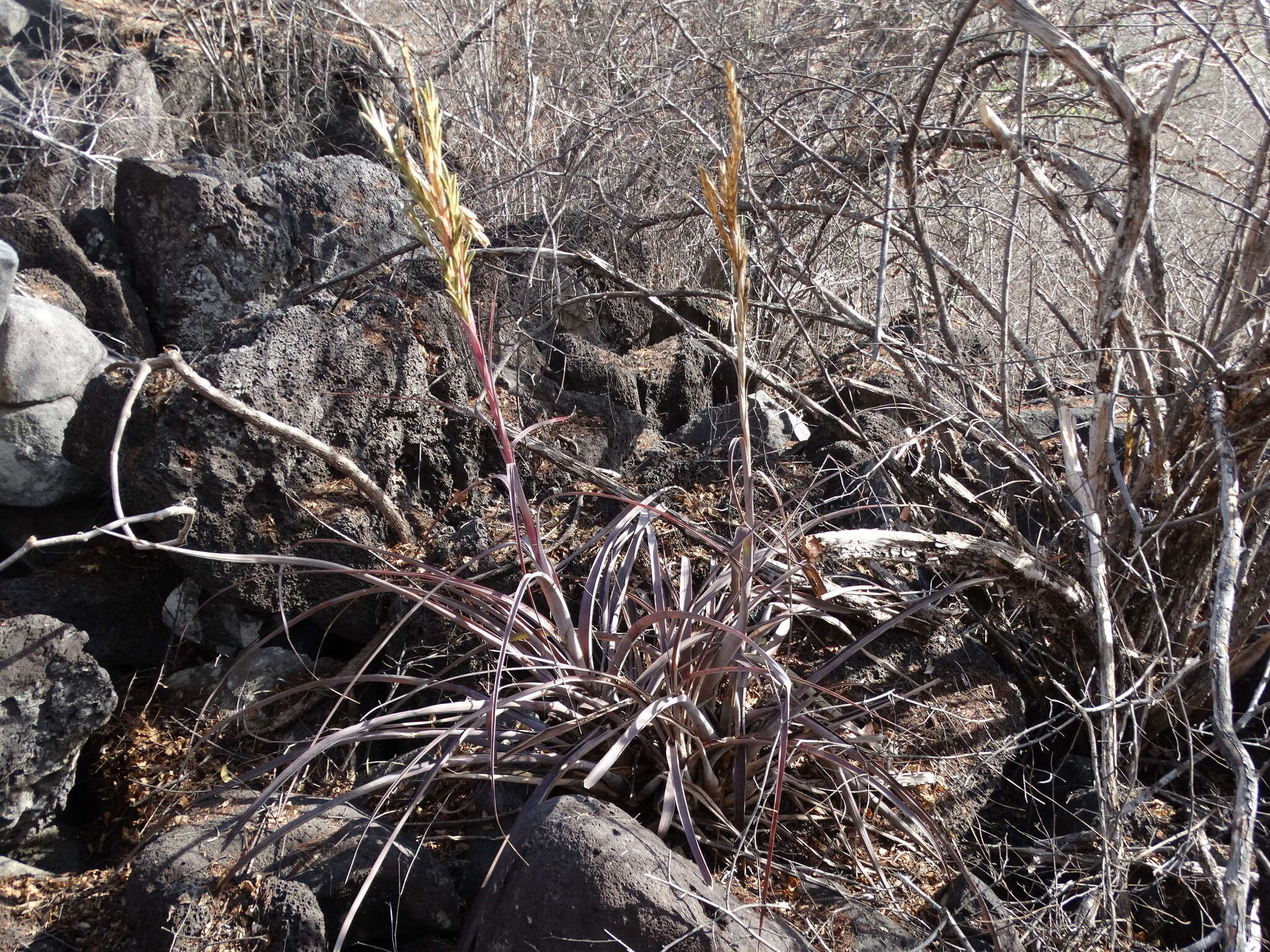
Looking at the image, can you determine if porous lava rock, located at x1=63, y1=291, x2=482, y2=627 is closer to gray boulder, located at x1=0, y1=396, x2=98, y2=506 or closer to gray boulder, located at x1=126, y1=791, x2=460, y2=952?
gray boulder, located at x1=0, y1=396, x2=98, y2=506

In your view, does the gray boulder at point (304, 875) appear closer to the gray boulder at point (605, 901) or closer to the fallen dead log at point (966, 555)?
the gray boulder at point (605, 901)

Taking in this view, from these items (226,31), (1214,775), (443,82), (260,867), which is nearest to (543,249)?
(260,867)

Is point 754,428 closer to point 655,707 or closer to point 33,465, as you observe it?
point 655,707

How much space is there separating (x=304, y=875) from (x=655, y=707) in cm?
85

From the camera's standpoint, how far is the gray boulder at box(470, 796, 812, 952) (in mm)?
1848

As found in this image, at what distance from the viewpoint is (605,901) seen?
1861 millimetres

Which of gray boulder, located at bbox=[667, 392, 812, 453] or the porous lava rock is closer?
the porous lava rock

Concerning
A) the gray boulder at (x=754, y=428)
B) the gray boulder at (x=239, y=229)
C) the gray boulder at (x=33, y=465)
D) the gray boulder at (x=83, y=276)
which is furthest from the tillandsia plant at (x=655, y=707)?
the gray boulder at (x=83, y=276)

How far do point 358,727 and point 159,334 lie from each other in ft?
10.6

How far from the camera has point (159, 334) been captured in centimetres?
462

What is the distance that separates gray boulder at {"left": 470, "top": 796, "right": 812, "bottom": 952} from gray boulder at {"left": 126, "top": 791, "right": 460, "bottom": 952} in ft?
0.96

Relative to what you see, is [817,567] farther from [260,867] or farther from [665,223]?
[665,223]

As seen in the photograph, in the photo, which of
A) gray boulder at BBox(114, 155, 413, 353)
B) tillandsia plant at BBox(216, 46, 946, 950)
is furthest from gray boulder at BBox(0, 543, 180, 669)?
gray boulder at BBox(114, 155, 413, 353)

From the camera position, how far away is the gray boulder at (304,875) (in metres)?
2.06
